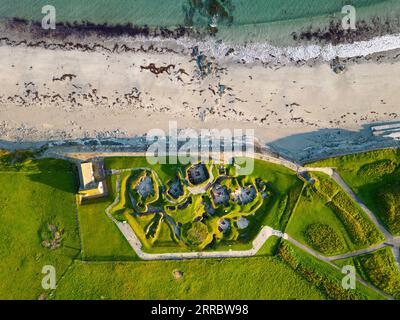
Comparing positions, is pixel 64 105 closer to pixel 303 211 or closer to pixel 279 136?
pixel 279 136

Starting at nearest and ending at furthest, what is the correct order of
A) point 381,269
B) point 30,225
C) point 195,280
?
point 381,269 < point 195,280 < point 30,225

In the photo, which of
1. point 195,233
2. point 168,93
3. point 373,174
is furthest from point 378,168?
point 168,93

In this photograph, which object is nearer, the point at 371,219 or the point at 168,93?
the point at 371,219

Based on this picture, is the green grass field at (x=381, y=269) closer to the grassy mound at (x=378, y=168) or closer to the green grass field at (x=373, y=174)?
the green grass field at (x=373, y=174)

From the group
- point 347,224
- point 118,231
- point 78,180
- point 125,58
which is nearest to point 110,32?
point 125,58

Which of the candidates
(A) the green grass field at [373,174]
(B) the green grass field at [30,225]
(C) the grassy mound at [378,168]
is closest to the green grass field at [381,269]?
(A) the green grass field at [373,174]

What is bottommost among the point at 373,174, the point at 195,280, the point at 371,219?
the point at 195,280

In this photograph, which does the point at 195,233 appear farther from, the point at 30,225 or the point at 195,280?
the point at 30,225
